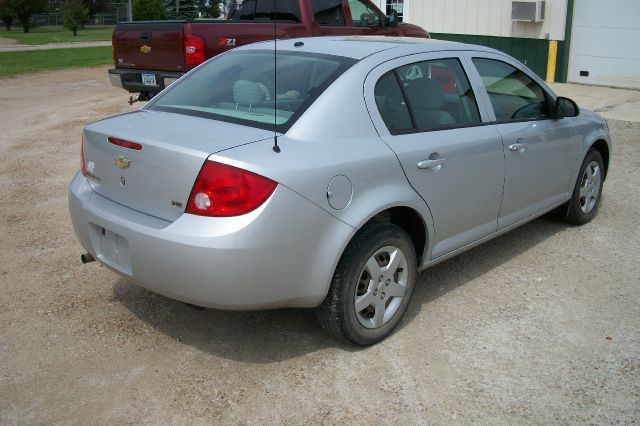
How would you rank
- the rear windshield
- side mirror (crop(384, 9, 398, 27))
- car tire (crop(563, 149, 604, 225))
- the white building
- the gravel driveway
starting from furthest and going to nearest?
the white building → side mirror (crop(384, 9, 398, 27)) → car tire (crop(563, 149, 604, 225)) → the rear windshield → the gravel driveway

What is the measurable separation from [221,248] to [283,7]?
7374mm

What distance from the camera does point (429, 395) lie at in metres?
3.35

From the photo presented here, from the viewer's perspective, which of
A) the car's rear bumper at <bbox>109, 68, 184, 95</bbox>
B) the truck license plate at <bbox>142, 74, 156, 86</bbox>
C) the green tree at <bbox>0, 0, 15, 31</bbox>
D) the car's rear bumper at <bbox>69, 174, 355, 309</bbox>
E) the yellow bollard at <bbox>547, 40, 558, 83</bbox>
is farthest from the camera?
the green tree at <bbox>0, 0, 15, 31</bbox>

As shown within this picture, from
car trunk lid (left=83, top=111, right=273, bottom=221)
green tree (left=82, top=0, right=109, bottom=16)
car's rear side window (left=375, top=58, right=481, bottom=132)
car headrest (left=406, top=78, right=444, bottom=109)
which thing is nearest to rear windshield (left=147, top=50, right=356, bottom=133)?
car trunk lid (left=83, top=111, right=273, bottom=221)

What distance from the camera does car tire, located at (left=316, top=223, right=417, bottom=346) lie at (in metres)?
3.55

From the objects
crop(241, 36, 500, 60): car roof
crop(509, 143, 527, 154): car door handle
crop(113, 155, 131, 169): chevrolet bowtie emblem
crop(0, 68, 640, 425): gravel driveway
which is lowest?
crop(0, 68, 640, 425): gravel driveway

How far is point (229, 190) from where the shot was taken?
125 inches

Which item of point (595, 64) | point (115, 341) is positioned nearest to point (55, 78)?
point (595, 64)

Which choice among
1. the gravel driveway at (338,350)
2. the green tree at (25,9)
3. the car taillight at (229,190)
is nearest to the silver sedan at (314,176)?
the car taillight at (229,190)

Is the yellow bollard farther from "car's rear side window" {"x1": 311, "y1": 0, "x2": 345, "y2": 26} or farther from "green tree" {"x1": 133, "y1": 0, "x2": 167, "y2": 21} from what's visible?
"green tree" {"x1": 133, "y1": 0, "x2": 167, "y2": 21}

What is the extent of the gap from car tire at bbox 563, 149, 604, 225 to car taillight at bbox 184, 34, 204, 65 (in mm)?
4928

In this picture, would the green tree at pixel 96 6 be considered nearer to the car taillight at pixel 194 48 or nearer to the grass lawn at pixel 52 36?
the grass lawn at pixel 52 36

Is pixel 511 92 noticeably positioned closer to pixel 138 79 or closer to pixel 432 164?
pixel 432 164

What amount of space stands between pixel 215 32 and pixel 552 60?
8237 millimetres
